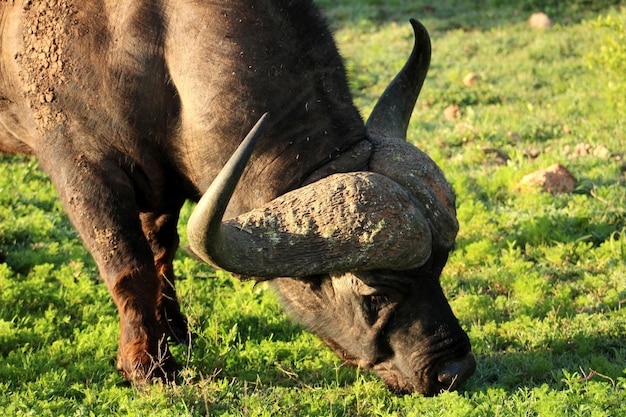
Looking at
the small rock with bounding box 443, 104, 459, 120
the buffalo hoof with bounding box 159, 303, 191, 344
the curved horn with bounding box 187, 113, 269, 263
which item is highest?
the curved horn with bounding box 187, 113, 269, 263

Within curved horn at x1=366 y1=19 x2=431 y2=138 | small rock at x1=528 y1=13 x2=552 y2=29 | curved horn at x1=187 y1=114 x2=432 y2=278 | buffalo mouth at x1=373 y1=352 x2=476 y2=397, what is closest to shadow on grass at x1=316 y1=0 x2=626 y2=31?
small rock at x1=528 y1=13 x2=552 y2=29

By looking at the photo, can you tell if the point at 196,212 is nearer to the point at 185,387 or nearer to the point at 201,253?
the point at 201,253

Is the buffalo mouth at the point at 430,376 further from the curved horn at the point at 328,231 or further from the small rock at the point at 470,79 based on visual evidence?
the small rock at the point at 470,79

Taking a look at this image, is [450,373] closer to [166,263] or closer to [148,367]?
[148,367]

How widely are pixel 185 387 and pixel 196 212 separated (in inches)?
56.4

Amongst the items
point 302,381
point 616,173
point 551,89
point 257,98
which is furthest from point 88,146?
point 551,89

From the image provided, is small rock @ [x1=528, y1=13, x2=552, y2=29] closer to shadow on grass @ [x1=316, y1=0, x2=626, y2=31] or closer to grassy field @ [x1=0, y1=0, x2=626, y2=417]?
shadow on grass @ [x1=316, y1=0, x2=626, y2=31]

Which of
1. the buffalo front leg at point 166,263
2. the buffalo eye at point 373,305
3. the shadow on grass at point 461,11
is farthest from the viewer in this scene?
the shadow on grass at point 461,11

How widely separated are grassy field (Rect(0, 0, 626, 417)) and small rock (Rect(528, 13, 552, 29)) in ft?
12.6

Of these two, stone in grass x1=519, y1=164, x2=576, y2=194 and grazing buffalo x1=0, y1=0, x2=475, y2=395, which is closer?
grazing buffalo x1=0, y1=0, x2=475, y2=395

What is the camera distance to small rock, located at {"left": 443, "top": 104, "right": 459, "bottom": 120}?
10750 millimetres

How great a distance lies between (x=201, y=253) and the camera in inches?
156

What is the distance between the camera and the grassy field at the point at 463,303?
4.76 m

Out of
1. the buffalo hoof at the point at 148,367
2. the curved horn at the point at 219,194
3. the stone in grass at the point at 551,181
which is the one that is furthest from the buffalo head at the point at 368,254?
the stone in grass at the point at 551,181
